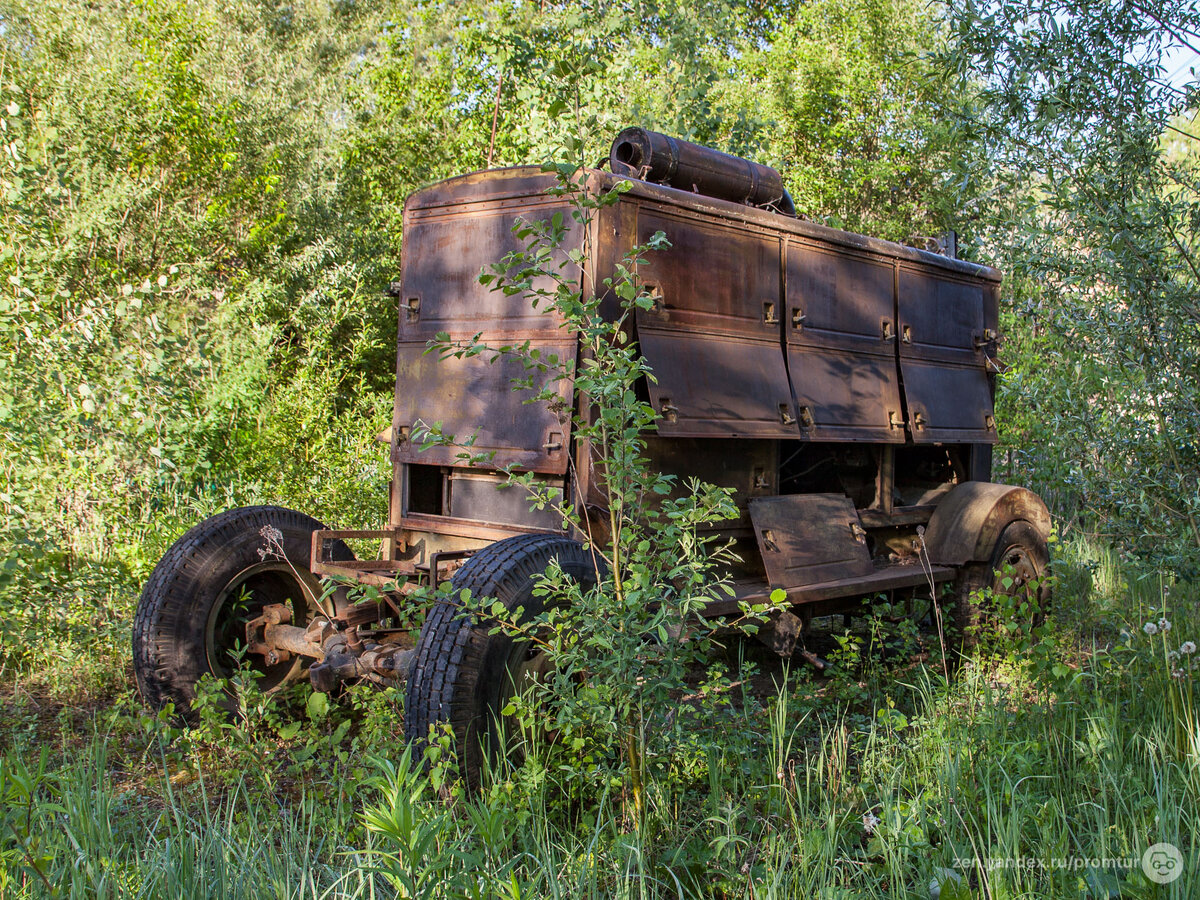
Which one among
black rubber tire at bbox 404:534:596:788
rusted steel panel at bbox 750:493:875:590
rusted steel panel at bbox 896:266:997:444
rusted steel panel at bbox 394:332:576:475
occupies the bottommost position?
black rubber tire at bbox 404:534:596:788

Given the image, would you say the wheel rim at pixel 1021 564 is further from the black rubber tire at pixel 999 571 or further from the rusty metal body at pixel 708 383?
the rusty metal body at pixel 708 383

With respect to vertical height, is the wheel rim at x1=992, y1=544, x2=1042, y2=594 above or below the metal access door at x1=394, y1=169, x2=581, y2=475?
below

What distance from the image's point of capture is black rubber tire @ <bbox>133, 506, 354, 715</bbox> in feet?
15.0

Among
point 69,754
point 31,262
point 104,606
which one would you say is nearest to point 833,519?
point 69,754

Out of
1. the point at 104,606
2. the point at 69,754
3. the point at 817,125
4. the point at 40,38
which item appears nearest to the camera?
the point at 69,754

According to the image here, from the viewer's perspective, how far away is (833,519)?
5.52 m

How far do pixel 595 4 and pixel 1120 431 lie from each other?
7103 mm

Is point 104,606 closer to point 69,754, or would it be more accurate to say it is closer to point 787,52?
point 69,754

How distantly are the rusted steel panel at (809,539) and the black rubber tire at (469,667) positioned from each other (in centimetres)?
173

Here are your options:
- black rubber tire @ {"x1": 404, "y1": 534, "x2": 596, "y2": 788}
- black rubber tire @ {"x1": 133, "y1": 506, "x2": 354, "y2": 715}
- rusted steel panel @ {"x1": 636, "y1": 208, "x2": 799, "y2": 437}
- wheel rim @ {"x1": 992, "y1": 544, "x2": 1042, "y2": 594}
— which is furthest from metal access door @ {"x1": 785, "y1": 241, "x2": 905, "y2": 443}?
black rubber tire @ {"x1": 133, "y1": 506, "x2": 354, "y2": 715}

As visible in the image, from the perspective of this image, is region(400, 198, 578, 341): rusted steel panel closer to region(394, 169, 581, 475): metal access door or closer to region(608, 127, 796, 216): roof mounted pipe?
region(394, 169, 581, 475): metal access door

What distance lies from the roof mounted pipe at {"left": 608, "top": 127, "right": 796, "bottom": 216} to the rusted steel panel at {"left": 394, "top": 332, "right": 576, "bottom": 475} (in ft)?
3.71

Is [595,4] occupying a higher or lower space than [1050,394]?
higher

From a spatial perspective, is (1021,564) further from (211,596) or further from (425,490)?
(211,596)
